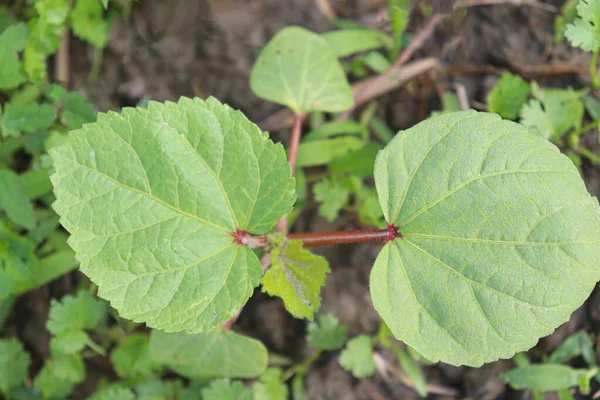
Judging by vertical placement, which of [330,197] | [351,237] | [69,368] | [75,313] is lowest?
[69,368]

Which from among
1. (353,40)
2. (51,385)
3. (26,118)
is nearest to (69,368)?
(51,385)

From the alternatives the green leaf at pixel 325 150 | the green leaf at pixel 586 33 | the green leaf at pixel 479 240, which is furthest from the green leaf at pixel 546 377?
the green leaf at pixel 586 33

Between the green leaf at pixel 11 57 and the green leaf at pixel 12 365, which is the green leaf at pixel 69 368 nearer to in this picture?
the green leaf at pixel 12 365

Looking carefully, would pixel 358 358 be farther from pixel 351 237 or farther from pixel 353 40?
pixel 353 40

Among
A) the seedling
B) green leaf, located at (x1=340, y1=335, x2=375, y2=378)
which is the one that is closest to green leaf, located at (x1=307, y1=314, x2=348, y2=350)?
green leaf, located at (x1=340, y1=335, x2=375, y2=378)

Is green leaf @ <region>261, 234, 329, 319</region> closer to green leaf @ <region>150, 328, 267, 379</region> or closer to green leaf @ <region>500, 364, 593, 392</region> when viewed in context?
green leaf @ <region>150, 328, 267, 379</region>

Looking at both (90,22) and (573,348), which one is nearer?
(573,348)
